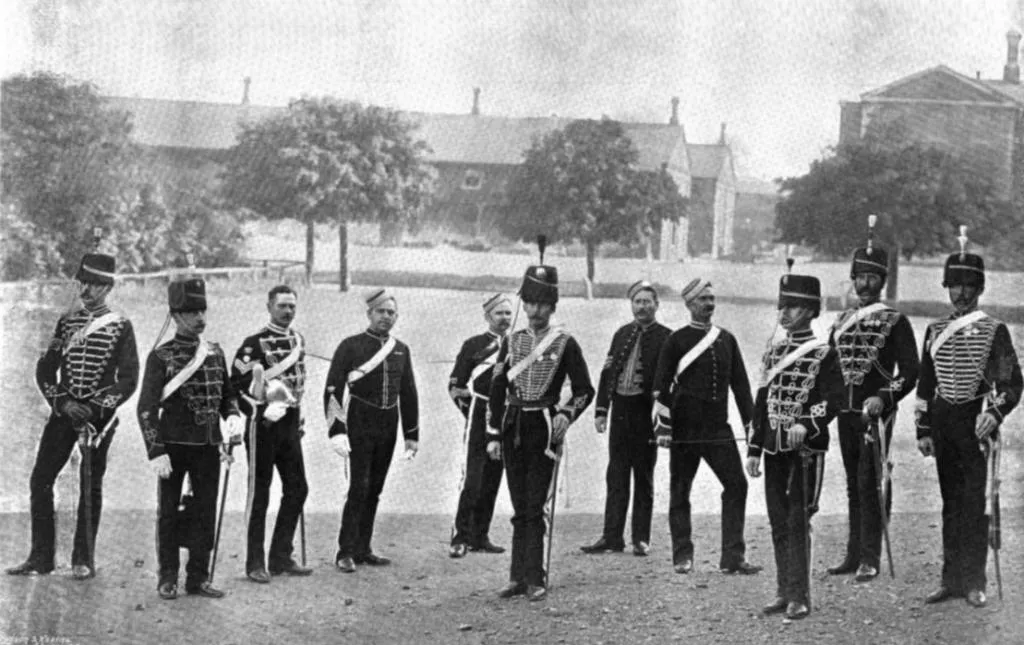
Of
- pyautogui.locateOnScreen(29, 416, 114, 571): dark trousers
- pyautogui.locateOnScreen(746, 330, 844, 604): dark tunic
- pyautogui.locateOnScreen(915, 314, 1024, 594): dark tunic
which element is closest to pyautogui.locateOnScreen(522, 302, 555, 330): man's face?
pyautogui.locateOnScreen(746, 330, 844, 604): dark tunic

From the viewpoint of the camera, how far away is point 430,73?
6.97 m

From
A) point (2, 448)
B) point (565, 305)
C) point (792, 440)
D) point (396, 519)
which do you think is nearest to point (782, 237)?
point (565, 305)

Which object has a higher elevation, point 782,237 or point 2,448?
point 782,237

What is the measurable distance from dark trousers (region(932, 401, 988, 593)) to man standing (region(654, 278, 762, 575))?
3.19 ft

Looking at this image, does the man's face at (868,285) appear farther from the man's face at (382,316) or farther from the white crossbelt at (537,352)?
the man's face at (382,316)

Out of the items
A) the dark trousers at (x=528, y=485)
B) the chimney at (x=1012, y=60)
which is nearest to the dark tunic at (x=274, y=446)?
the dark trousers at (x=528, y=485)

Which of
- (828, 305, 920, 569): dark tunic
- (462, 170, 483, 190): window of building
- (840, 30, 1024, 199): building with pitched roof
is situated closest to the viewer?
(828, 305, 920, 569): dark tunic

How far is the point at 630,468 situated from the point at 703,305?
1016 millimetres

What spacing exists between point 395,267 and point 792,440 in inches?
132

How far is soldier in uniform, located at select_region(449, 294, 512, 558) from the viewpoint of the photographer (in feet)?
21.4

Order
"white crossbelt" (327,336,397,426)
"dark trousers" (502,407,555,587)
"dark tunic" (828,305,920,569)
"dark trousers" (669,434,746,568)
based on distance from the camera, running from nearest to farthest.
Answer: "dark trousers" (502,407,555,587) < "dark tunic" (828,305,920,569) < "dark trousers" (669,434,746,568) < "white crossbelt" (327,336,397,426)

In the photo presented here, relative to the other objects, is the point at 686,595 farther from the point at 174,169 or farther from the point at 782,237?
the point at 174,169

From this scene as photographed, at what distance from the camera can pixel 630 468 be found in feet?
21.4

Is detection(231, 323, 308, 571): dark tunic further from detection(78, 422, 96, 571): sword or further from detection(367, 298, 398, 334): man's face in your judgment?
detection(78, 422, 96, 571): sword
